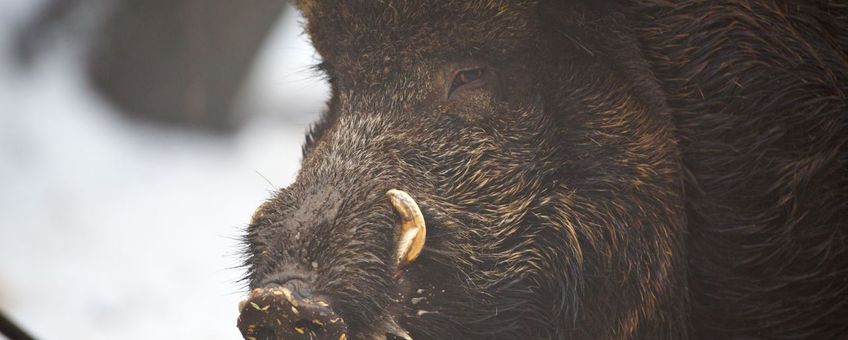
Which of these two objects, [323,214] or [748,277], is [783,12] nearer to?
[748,277]

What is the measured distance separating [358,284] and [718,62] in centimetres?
64

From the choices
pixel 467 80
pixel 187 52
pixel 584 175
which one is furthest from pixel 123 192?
pixel 584 175

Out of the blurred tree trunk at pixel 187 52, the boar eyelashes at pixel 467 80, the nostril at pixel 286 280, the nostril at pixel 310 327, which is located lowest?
the nostril at pixel 310 327

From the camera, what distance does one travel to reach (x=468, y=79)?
136 cm

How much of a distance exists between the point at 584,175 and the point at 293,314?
0.50 metres

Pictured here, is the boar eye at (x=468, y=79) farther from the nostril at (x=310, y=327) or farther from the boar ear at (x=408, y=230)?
the nostril at (x=310, y=327)

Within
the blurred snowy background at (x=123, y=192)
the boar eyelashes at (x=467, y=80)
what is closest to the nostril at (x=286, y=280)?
the blurred snowy background at (x=123, y=192)

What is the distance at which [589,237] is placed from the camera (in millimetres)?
1350

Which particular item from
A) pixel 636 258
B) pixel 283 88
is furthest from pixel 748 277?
pixel 283 88

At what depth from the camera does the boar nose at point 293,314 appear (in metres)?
1.19

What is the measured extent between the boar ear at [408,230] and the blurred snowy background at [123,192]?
→ 292mm

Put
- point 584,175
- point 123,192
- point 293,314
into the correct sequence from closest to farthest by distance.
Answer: point 293,314
point 584,175
point 123,192

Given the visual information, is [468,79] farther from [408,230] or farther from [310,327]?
[310,327]

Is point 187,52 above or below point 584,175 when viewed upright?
above
